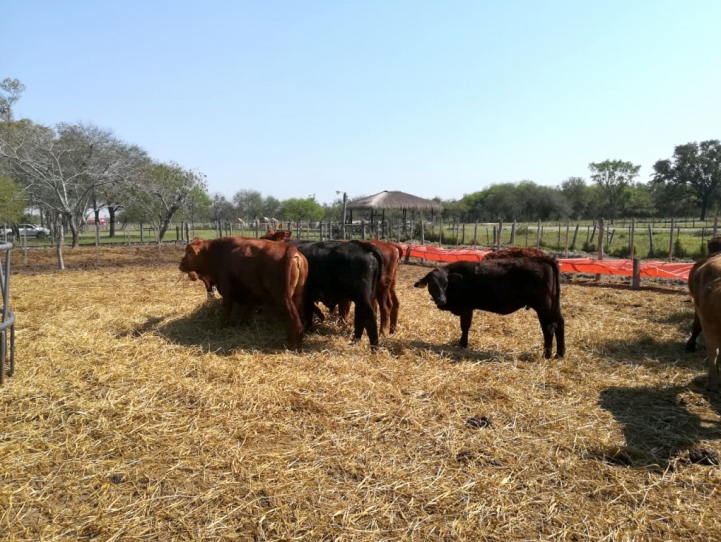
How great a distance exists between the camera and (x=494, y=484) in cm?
336

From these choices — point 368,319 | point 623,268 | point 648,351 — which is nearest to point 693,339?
point 648,351

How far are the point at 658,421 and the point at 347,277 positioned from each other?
12.4ft

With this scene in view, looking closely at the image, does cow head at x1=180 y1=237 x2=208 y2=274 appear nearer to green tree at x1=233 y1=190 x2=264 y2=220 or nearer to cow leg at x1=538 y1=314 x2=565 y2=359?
cow leg at x1=538 y1=314 x2=565 y2=359

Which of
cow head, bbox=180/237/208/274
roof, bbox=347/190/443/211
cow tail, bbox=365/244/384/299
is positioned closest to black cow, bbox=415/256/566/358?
cow tail, bbox=365/244/384/299

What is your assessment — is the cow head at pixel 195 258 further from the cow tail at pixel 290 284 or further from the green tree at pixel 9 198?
the green tree at pixel 9 198

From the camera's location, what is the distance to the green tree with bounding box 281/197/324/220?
232ft

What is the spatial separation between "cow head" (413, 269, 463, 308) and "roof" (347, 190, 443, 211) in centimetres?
2332

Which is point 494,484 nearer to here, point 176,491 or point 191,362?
point 176,491

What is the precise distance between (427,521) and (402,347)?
11.6 feet

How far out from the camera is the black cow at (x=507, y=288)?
20.4ft


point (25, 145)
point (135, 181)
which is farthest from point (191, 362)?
point (135, 181)

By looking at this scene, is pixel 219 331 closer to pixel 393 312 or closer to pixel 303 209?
pixel 393 312

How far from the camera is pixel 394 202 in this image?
31141 millimetres

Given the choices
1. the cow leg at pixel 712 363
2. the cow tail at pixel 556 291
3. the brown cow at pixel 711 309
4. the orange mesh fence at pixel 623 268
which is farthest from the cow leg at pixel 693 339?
the orange mesh fence at pixel 623 268
